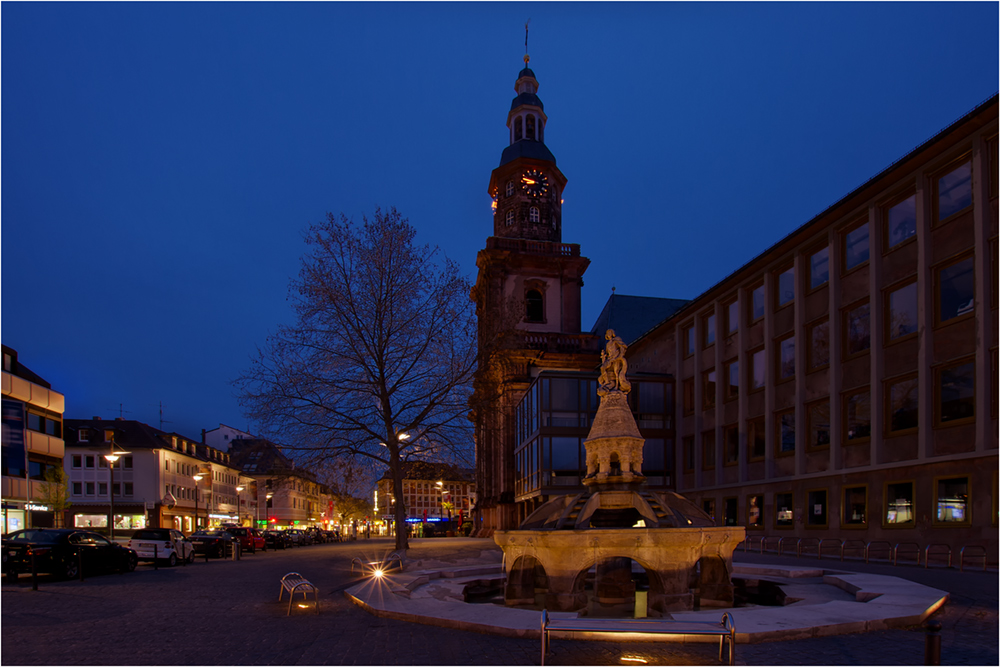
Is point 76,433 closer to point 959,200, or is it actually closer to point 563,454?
point 563,454

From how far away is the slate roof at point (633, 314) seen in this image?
63375 mm

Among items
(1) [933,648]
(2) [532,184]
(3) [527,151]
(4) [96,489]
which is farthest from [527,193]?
(1) [933,648]

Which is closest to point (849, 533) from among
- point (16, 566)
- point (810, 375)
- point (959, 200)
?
point (810, 375)

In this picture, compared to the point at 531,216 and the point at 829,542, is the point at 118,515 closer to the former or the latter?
the point at 531,216

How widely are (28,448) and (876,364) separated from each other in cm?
4695

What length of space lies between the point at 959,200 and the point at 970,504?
9.01 meters

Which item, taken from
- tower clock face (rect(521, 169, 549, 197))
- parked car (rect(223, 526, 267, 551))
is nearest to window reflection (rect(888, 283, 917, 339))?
parked car (rect(223, 526, 267, 551))

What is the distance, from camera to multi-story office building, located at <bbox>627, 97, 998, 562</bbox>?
72.6ft

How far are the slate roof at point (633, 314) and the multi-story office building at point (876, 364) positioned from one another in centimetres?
2516

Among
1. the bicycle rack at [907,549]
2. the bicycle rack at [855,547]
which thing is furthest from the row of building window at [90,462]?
the bicycle rack at [907,549]

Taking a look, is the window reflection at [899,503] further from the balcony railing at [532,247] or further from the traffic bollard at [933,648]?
the balcony railing at [532,247]

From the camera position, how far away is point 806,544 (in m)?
29.4

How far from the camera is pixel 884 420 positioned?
25.7 m

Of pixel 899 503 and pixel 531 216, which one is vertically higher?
pixel 531 216
